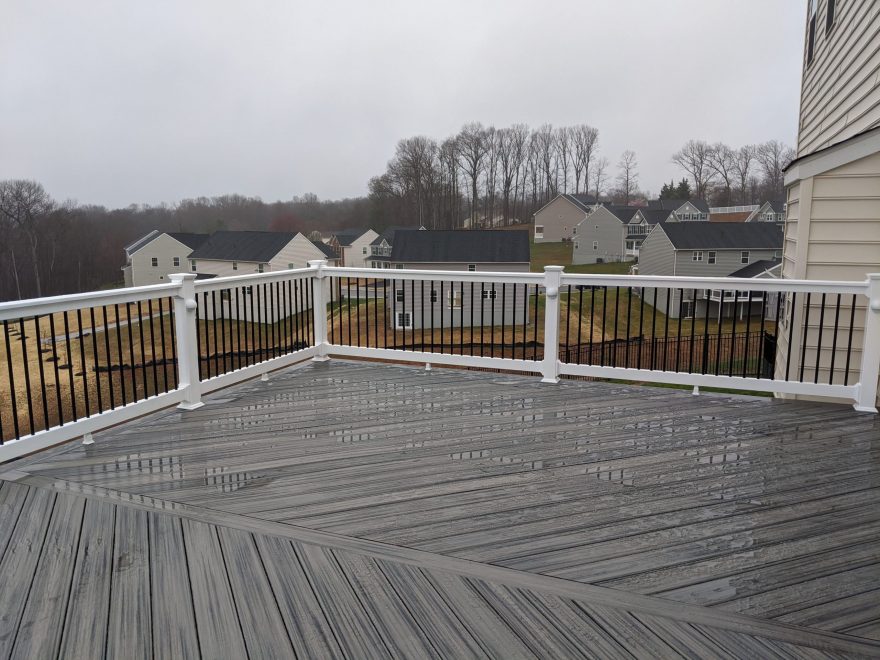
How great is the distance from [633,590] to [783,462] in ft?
5.13

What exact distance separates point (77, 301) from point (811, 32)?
9484 mm

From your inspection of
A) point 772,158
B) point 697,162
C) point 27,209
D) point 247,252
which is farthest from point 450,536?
point 697,162

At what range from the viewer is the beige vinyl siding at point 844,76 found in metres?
4.87

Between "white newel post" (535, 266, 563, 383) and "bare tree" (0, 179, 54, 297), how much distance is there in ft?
33.9

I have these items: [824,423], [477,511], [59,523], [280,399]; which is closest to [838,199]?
[824,423]

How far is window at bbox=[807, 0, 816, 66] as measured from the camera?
7945mm

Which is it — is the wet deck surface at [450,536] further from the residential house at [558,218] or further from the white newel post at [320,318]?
the residential house at [558,218]

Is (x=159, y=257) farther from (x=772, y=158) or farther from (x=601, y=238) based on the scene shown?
(x=772, y=158)

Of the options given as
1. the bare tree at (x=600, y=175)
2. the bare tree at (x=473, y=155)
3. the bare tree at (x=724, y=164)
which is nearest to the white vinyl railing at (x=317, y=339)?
the bare tree at (x=473, y=155)

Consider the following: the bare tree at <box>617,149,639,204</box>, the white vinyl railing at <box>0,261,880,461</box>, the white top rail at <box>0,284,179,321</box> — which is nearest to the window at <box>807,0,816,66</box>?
the white vinyl railing at <box>0,261,880,461</box>

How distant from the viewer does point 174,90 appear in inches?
1316

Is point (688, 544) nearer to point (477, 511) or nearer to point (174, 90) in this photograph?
point (477, 511)

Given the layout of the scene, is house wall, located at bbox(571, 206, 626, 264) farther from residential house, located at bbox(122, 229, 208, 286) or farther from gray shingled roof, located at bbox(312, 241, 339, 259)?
residential house, located at bbox(122, 229, 208, 286)

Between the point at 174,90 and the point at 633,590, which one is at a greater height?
the point at 174,90
